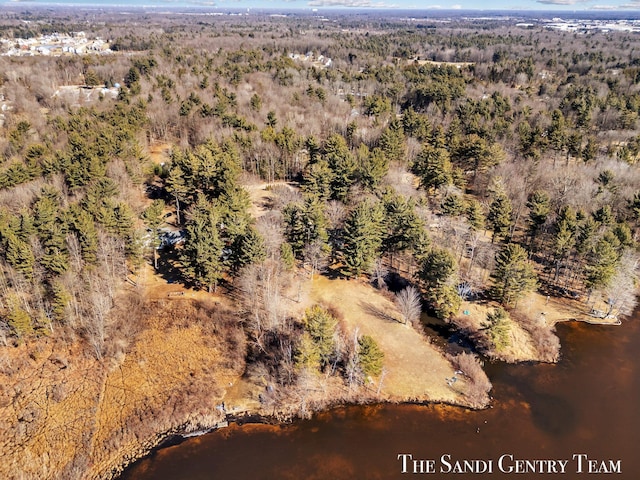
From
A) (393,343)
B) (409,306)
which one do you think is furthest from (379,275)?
(393,343)

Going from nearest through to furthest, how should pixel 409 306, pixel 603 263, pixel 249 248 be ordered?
1. pixel 409 306
2. pixel 603 263
3. pixel 249 248

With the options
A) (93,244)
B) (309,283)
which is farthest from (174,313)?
(309,283)

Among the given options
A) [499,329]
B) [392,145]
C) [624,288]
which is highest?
[392,145]

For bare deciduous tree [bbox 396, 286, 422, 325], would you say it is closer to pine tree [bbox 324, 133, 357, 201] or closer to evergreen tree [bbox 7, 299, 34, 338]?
pine tree [bbox 324, 133, 357, 201]

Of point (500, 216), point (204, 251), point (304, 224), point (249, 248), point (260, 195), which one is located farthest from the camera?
point (260, 195)

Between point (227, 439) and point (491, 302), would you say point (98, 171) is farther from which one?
point (491, 302)

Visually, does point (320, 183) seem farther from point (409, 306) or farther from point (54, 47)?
point (54, 47)
